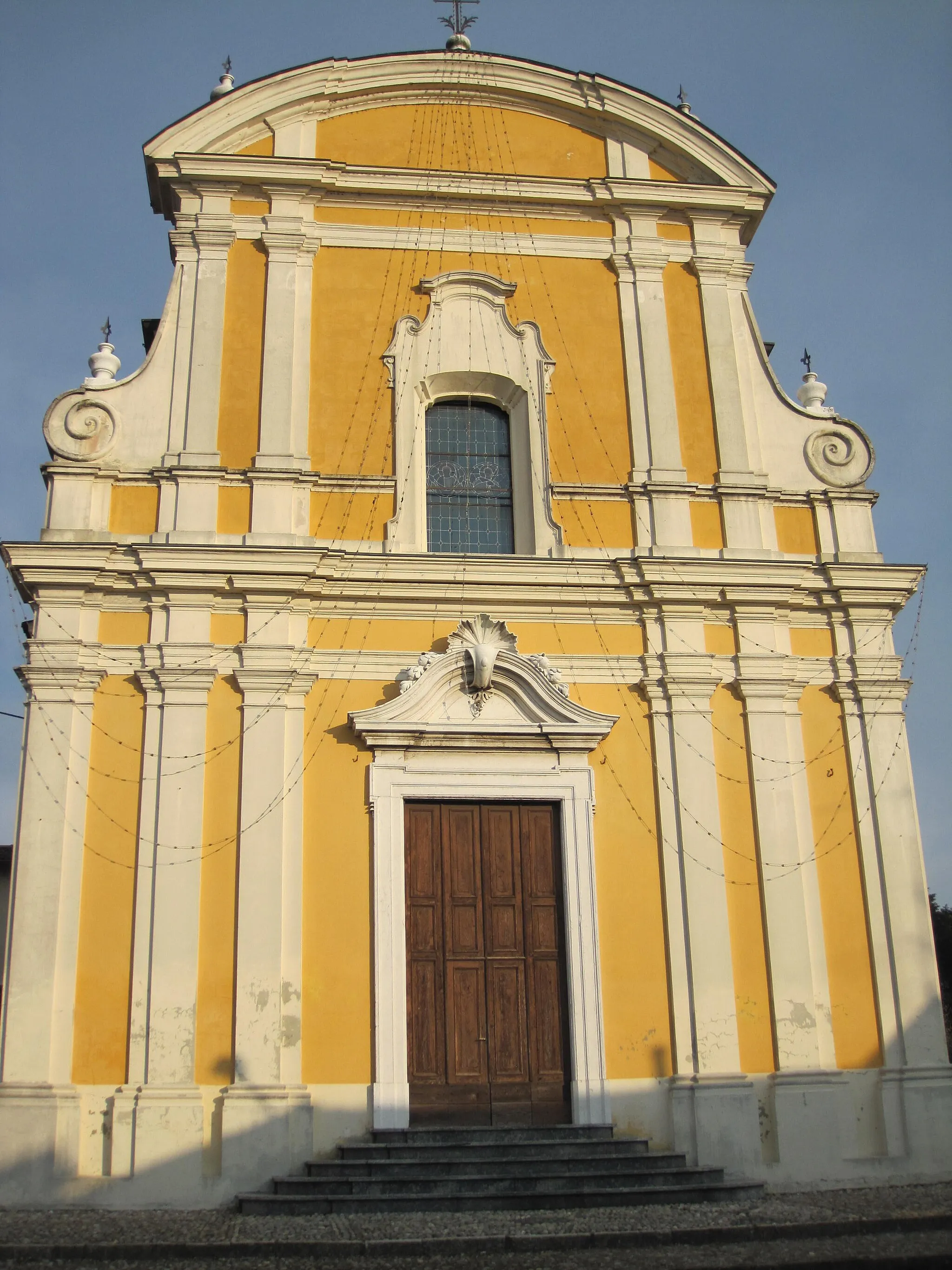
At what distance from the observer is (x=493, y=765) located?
39.3 ft

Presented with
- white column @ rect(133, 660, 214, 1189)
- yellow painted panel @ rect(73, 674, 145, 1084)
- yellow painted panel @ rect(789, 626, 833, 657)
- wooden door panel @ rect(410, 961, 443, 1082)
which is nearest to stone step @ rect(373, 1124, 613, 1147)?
wooden door panel @ rect(410, 961, 443, 1082)

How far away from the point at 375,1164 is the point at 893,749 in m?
6.01

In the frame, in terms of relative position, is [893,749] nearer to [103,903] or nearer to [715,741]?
[715,741]

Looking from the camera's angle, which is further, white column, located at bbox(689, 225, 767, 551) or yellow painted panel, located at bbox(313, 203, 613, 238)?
yellow painted panel, located at bbox(313, 203, 613, 238)

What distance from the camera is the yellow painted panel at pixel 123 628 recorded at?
1193 cm

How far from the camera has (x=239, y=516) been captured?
1252 cm

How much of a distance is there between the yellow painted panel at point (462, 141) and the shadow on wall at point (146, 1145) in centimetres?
952

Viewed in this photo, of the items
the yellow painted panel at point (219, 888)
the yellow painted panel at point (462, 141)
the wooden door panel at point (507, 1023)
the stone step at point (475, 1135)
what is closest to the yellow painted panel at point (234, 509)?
the yellow painted panel at point (219, 888)

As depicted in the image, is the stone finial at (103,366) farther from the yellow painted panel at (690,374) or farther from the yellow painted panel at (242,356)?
the yellow painted panel at (690,374)

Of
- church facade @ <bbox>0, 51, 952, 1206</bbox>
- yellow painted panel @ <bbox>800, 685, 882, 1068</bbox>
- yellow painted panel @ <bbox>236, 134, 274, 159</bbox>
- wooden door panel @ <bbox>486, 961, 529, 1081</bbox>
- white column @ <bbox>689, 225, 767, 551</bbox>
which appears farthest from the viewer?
yellow painted panel @ <bbox>236, 134, 274, 159</bbox>

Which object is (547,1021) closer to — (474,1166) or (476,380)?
(474,1166)

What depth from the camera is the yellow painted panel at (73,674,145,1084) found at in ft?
35.2

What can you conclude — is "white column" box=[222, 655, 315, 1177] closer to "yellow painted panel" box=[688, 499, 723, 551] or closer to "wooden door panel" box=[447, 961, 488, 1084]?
"wooden door panel" box=[447, 961, 488, 1084]

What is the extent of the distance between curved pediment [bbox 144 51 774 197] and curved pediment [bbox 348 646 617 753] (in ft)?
19.0
